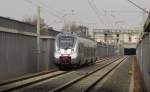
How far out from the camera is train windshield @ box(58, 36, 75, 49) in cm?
3922

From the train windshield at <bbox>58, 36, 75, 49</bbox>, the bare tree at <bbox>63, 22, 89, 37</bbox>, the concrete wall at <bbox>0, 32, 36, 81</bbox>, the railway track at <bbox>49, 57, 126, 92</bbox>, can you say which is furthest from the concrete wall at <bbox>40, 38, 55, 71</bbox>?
the railway track at <bbox>49, 57, 126, 92</bbox>

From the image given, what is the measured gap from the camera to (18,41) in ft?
103

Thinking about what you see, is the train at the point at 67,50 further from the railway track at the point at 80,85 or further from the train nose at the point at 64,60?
the railway track at the point at 80,85

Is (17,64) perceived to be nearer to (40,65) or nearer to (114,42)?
(40,65)

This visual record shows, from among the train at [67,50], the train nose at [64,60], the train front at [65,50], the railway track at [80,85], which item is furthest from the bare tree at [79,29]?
the railway track at [80,85]

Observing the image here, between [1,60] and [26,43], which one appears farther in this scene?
[26,43]

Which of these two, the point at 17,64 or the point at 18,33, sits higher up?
the point at 18,33

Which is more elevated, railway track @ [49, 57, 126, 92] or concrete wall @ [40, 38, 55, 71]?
concrete wall @ [40, 38, 55, 71]

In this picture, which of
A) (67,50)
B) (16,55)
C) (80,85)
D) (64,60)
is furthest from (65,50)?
(80,85)

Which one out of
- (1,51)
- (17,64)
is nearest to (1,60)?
(1,51)

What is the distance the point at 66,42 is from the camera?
129 feet

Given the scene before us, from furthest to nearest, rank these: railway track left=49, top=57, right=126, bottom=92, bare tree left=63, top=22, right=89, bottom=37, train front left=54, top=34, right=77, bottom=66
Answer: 1. bare tree left=63, top=22, right=89, bottom=37
2. train front left=54, top=34, right=77, bottom=66
3. railway track left=49, top=57, right=126, bottom=92

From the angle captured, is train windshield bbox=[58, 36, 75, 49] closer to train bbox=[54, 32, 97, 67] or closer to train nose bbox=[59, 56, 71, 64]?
train bbox=[54, 32, 97, 67]

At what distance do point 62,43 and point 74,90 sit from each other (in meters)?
18.0
